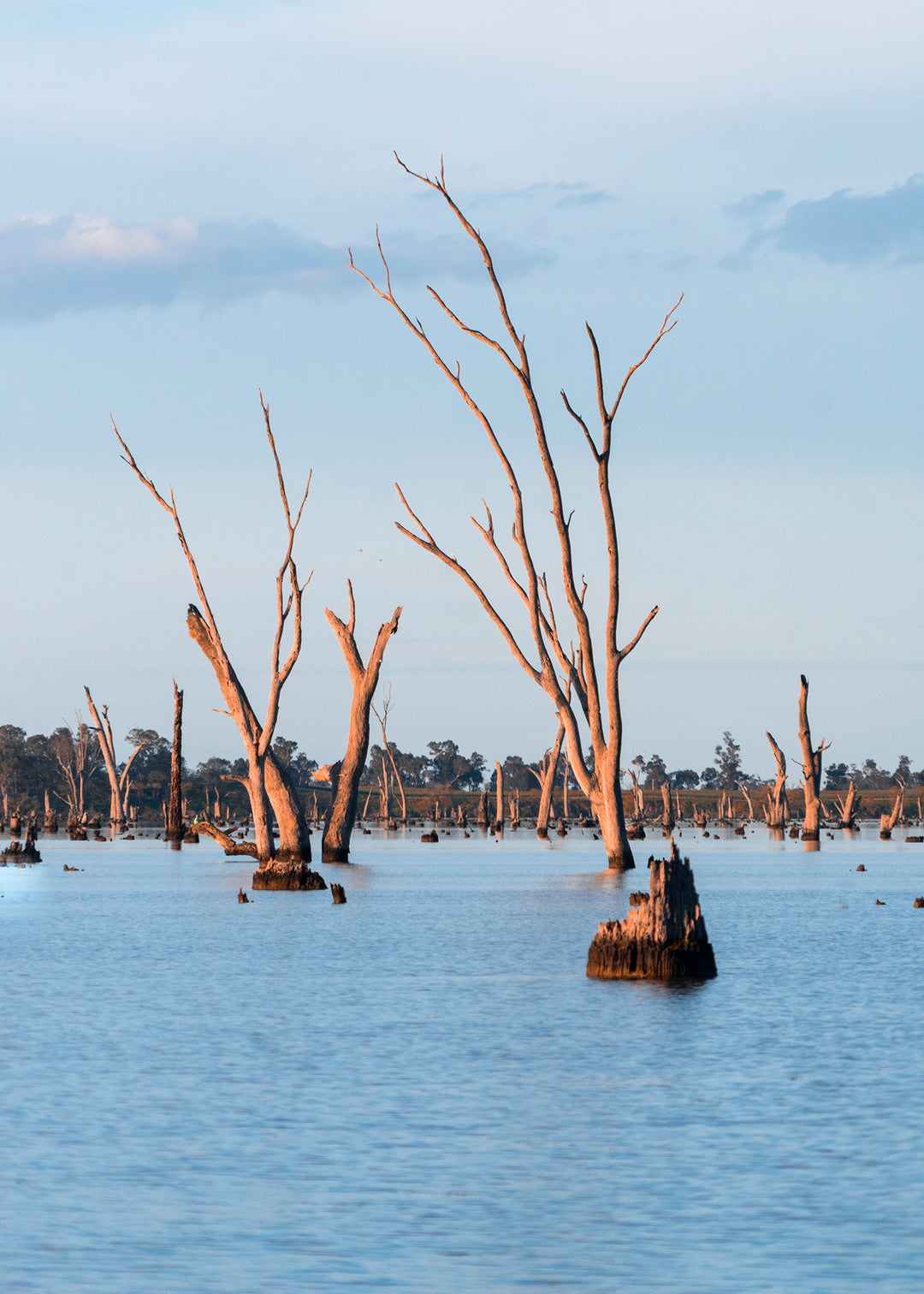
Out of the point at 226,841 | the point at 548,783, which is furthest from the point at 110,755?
the point at 226,841

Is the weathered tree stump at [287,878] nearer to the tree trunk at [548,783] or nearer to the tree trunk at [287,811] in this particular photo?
the tree trunk at [287,811]

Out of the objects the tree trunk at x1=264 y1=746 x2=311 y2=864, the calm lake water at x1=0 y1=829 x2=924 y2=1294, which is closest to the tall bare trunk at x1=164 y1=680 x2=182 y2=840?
the tree trunk at x1=264 y1=746 x2=311 y2=864

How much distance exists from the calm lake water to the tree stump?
474 mm

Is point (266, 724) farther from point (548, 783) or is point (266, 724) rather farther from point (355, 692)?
point (548, 783)

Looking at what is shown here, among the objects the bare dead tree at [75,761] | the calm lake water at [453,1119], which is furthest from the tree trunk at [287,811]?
the bare dead tree at [75,761]

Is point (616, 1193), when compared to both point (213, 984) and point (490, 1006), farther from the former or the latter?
point (213, 984)

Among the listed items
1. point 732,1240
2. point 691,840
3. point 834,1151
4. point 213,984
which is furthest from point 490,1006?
point 691,840

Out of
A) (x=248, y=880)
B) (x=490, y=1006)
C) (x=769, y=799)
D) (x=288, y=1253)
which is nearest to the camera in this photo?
(x=288, y=1253)

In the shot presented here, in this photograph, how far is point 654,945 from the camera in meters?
19.2

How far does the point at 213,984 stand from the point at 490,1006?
397 cm

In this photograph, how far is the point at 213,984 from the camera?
1941cm

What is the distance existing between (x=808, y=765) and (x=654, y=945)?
60.8 meters

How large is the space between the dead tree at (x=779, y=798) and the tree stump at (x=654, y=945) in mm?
66587

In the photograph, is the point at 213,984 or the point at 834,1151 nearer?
the point at 834,1151
